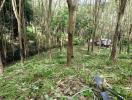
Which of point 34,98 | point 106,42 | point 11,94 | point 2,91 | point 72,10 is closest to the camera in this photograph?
point 34,98

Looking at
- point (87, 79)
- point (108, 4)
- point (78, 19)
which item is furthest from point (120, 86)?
point (108, 4)

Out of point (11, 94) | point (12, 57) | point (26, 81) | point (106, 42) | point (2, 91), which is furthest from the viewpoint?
point (106, 42)

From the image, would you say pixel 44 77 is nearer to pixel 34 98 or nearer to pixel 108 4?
pixel 34 98

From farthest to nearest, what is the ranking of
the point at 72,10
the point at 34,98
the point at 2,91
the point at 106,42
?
the point at 106,42 → the point at 72,10 → the point at 2,91 → the point at 34,98

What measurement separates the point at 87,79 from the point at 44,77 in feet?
2.71

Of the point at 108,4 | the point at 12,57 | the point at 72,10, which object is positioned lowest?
the point at 12,57

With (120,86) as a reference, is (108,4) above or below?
above

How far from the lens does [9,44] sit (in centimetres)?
994

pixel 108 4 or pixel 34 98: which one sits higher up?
pixel 108 4

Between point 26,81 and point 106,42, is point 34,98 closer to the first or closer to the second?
point 26,81

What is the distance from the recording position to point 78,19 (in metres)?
15.7

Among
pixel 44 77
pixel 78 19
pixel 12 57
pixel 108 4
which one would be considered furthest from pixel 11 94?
pixel 108 4

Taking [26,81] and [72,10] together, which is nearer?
[26,81]

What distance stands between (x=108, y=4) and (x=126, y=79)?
42.6 feet
